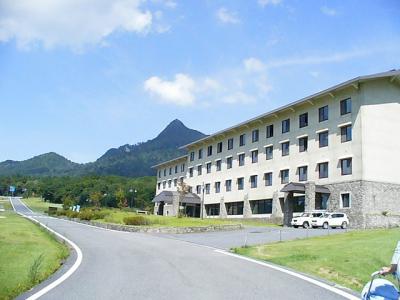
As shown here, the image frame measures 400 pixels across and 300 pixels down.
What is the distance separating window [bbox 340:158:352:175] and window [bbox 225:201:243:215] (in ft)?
58.0

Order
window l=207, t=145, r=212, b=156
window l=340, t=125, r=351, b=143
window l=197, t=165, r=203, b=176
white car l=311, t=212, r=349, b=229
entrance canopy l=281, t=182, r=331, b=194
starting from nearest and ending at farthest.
Answer: white car l=311, t=212, r=349, b=229 → window l=340, t=125, r=351, b=143 → entrance canopy l=281, t=182, r=331, b=194 → window l=207, t=145, r=212, b=156 → window l=197, t=165, r=203, b=176

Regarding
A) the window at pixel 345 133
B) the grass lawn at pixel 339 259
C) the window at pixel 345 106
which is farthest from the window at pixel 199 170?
the grass lawn at pixel 339 259

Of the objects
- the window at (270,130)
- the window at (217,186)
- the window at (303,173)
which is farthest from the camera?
the window at (217,186)

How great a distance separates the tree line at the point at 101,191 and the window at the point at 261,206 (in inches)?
1262

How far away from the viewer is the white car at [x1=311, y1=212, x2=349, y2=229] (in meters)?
37.2

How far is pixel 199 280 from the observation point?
32.6ft

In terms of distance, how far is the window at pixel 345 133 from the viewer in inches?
1576

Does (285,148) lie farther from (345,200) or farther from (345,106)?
(345,200)

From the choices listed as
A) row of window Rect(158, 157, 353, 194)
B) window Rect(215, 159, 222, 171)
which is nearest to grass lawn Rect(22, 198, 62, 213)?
Result: window Rect(215, 159, 222, 171)

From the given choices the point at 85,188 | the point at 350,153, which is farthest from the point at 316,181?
the point at 85,188

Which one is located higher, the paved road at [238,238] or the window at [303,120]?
the window at [303,120]

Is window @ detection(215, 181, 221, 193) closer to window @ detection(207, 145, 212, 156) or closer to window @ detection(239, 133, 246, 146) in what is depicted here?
window @ detection(207, 145, 212, 156)

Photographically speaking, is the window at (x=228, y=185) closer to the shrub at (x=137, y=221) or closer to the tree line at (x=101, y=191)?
the shrub at (x=137, y=221)

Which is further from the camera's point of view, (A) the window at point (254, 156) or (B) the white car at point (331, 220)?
(A) the window at point (254, 156)
